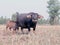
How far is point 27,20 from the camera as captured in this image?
31.7 feet

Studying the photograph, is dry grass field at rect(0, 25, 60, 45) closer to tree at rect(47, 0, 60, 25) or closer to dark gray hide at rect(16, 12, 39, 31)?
dark gray hide at rect(16, 12, 39, 31)

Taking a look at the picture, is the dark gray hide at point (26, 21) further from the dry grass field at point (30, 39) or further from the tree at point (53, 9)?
the tree at point (53, 9)

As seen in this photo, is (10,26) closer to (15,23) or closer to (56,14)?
(15,23)

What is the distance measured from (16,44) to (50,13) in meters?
35.4

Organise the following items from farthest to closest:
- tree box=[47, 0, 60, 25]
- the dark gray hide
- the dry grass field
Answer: tree box=[47, 0, 60, 25]
the dark gray hide
the dry grass field

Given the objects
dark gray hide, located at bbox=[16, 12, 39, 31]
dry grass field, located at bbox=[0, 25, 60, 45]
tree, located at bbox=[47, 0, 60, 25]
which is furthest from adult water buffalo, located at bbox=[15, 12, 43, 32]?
tree, located at bbox=[47, 0, 60, 25]

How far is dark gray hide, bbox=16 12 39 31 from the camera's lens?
364 inches

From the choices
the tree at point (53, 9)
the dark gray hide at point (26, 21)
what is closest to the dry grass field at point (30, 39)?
the dark gray hide at point (26, 21)

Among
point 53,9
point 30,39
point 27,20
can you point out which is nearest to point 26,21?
point 27,20

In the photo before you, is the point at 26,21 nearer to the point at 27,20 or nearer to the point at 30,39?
the point at 27,20

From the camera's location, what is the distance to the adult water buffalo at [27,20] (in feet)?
30.4

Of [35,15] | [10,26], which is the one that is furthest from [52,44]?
[10,26]

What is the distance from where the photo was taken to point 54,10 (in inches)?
1604

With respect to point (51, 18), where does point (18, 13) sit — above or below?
above
